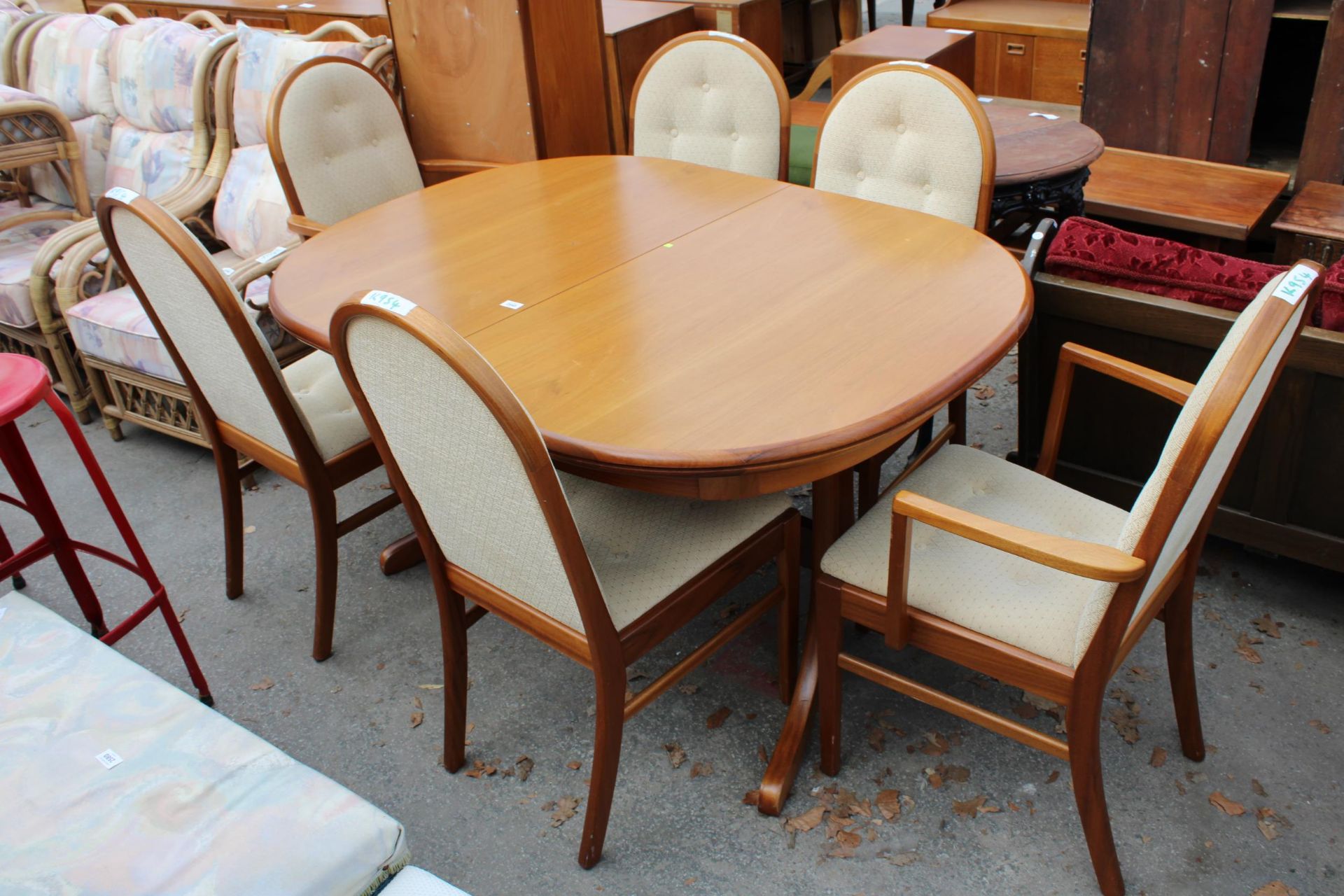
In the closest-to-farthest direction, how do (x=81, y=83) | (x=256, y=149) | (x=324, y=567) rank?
(x=324, y=567)
(x=256, y=149)
(x=81, y=83)

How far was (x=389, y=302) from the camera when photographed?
1309 millimetres

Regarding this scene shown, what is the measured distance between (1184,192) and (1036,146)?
72cm

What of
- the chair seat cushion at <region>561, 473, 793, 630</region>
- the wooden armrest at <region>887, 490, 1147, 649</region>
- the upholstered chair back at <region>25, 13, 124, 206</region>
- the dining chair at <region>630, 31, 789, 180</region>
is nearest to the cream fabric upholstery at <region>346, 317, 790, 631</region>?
the chair seat cushion at <region>561, 473, 793, 630</region>

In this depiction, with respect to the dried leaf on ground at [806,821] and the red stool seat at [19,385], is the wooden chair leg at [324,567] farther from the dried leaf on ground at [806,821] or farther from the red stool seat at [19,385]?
the dried leaf on ground at [806,821]

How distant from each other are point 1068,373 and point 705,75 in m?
1.29

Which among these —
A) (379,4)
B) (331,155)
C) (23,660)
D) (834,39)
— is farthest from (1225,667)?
(834,39)

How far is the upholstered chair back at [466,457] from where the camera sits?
132 cm

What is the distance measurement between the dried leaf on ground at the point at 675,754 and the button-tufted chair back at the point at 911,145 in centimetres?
121

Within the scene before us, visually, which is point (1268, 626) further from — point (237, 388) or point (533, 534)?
point (237, 388)

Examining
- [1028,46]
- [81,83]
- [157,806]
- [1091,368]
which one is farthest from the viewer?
[1028,46]

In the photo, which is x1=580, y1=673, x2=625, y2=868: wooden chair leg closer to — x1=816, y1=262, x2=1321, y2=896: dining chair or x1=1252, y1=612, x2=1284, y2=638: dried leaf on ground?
x1=816, y1=262, x2=1321, y2=896: dining chair

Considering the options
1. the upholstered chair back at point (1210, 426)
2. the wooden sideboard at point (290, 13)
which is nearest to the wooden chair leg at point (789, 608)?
the upholstered chair back at point (1210, 426)

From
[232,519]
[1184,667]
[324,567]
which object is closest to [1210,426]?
[1184,667]

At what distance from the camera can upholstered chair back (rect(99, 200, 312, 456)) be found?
183 cm
